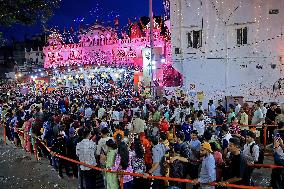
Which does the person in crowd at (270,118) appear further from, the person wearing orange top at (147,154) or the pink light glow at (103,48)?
the pink light glow at (103,48)

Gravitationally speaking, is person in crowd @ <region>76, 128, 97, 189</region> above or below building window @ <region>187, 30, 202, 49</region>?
below

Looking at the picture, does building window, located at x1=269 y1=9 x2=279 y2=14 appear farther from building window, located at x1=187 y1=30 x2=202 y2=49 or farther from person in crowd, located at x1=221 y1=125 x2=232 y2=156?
person in crowd, located at x1=221 y1=125 x2=232 y2=156

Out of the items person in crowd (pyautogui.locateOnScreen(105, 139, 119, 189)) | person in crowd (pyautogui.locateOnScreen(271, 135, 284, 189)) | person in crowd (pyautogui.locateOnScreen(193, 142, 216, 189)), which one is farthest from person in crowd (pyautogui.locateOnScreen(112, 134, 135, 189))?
person in crowd (pyautogui.locateOnScreen(271, 135, 284, 189))

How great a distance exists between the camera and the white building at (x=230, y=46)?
21906mm

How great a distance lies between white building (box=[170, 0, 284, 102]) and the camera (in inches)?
862

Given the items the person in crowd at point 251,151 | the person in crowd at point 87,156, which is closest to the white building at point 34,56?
the person in crowd at point 87,156

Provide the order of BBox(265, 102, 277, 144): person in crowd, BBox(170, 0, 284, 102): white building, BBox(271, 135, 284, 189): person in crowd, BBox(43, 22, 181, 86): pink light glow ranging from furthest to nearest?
BBox(43, 22, 181, 86): pink light glow, BBox(170, 0, 284, 102): white building, BBox(265, 102, 277, 144): person in crowd, BBox(271, 135, 284, 189): person in crowd

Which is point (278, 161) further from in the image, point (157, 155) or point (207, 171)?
point (157, 155)

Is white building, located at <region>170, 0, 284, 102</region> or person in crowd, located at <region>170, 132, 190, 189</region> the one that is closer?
person in crowd, located at <region>170, 132, 190, 189</region>

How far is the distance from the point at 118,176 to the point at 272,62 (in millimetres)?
17401

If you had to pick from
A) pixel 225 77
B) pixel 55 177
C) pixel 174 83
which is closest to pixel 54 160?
pixel 55 177

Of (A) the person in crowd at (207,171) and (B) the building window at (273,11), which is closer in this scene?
(A) the person in crowd at (207,171)

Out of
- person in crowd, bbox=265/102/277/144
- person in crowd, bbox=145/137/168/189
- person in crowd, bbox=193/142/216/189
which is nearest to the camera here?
person in crowd, bbox=193/142/216/189

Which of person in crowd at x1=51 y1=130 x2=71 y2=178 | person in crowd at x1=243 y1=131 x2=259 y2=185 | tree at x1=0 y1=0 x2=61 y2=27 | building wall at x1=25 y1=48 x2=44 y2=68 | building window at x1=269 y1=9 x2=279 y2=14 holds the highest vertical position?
building wall at x1=25 y1=48 x2=44 y2=68
